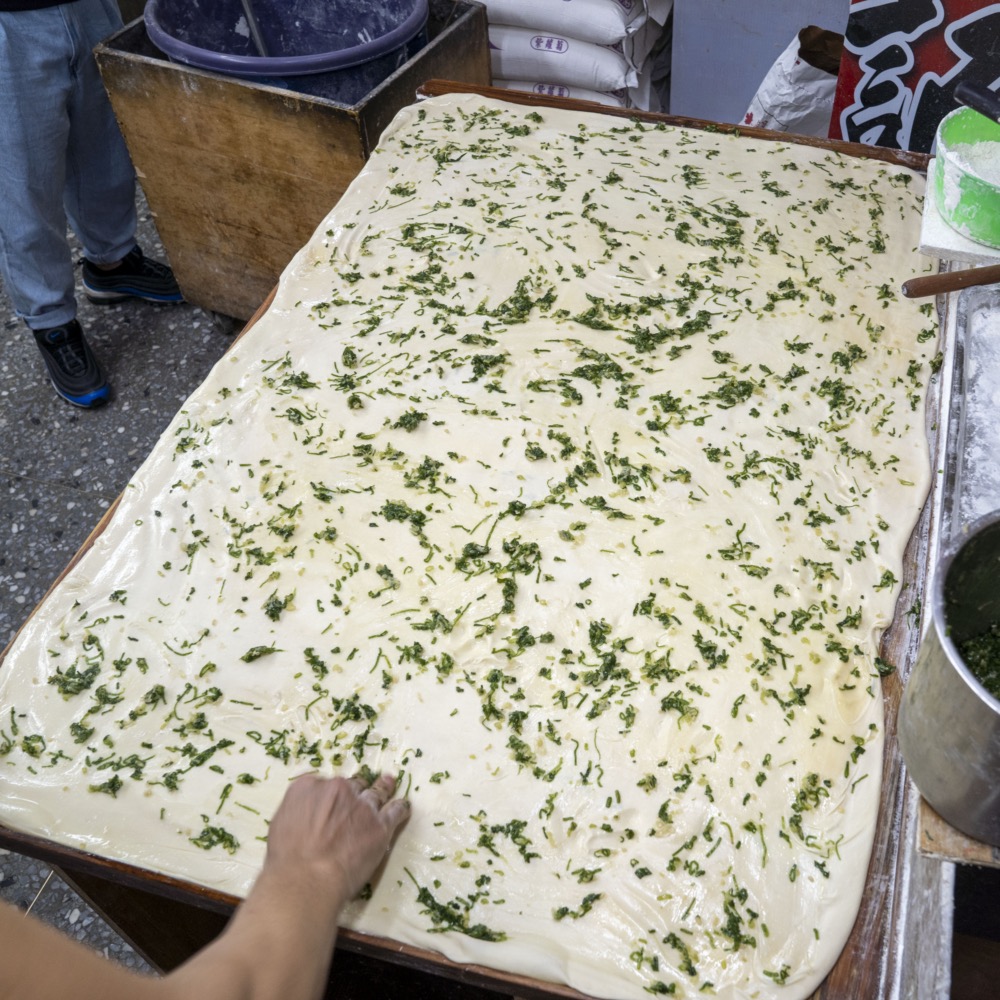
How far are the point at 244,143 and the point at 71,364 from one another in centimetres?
113

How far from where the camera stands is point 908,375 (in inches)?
76.9

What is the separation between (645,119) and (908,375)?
1193 millimetres

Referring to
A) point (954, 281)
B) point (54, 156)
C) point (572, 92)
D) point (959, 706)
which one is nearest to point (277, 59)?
point (54, 156)

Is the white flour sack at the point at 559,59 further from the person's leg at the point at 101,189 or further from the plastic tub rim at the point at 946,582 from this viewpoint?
the plastic tub rim at the point at 946,582

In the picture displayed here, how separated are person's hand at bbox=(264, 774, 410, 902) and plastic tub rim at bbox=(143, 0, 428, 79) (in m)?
2.11

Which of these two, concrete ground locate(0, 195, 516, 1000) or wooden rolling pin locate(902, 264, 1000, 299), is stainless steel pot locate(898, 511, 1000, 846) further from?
concrete ground locate(0, 195, 516, 1000)

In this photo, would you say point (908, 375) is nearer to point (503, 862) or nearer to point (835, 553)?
point (835, 553)

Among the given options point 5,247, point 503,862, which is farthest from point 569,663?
point 5,247

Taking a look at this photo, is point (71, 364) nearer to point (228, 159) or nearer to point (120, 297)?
point (120, 297)

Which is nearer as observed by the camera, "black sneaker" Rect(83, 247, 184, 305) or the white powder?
the white powder

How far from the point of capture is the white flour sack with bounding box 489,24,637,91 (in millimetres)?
3361

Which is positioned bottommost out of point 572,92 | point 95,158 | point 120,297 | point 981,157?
point 120,297

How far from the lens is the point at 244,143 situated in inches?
109

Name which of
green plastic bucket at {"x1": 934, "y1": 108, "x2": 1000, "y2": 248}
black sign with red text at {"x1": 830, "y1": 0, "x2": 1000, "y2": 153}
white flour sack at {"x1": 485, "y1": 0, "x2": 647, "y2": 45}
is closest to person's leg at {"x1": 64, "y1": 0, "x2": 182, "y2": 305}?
white flour sack at {"x1": 485, "y1": 0, "x2": 647, "y2": 45}
